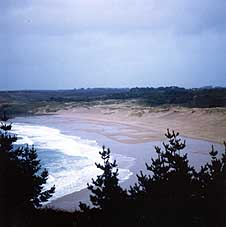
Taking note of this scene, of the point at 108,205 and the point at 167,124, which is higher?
the point at 108,205

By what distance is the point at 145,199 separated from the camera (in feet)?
20.6

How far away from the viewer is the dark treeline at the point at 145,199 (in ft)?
19.0

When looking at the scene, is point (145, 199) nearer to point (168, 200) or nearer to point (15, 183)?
point (168, 200)

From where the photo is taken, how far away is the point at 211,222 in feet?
18.3

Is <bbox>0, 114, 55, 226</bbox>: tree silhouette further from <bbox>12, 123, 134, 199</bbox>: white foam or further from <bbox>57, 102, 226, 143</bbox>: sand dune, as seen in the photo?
<bbox>57, 102, 226, 143</bbox>: sand dune

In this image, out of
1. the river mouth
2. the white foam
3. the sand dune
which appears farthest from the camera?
the sand dune

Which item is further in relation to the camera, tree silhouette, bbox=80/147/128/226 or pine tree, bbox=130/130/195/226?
tree silhouette, bbox=80/147/128/226

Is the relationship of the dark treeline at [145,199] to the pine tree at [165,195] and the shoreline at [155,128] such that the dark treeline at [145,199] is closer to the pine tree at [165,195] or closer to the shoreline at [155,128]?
the pine tree at [165,195]

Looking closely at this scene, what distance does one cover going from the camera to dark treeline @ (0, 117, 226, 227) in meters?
5.80

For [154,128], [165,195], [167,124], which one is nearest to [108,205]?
[165,195]

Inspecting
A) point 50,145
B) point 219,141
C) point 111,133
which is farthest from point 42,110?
point 219,141

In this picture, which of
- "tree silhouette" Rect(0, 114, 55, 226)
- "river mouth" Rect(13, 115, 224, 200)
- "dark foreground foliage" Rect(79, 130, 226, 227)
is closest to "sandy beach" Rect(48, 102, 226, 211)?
"river mouth" Rect(13, 115, 224, 200)

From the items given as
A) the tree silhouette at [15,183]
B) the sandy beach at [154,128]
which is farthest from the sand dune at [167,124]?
the tree silhouette at [15,183]

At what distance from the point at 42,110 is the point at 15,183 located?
62911 millimetres
